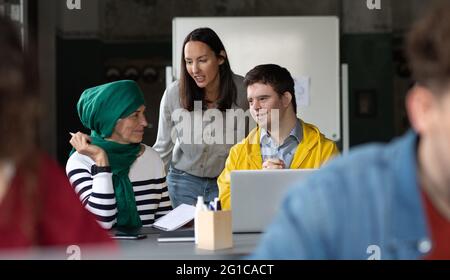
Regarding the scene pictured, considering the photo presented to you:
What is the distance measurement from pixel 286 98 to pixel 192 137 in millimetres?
517

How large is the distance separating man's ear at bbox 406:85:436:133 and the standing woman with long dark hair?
1.62 m

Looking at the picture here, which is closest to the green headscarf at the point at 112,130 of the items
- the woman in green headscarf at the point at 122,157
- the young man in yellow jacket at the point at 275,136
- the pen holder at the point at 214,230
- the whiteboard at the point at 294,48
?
the woman in green headscarf at the point at 122,157

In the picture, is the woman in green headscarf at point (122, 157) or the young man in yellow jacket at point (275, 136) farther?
the young man in yellow jacket at point (275, 136)

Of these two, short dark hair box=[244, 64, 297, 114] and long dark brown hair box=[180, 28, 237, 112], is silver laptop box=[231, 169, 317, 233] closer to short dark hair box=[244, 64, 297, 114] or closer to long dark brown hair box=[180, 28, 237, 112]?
short dark hair box=[244, 64, 297, 114]

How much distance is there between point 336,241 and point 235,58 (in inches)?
99.3

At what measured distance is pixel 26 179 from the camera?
2.40ft

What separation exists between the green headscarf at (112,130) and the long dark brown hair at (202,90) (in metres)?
0.34

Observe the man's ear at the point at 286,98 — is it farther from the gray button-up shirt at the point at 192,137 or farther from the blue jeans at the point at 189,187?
the blue jeans at the point at 189,187

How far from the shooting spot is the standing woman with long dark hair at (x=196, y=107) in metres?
2.30

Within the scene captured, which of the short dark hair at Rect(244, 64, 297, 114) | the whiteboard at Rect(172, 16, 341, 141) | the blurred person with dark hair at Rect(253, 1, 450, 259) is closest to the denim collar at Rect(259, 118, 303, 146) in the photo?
the short dark hair at Rect(244, 64, 297, 114)

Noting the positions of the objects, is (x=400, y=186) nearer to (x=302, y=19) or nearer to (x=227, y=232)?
(x=227, y=232)

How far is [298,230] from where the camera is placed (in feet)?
2.13

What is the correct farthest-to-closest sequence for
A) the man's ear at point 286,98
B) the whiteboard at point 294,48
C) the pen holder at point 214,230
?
the whiteboard at point 294,48 < the man's ear at point 286,98 < the pen holder at point 214,230
